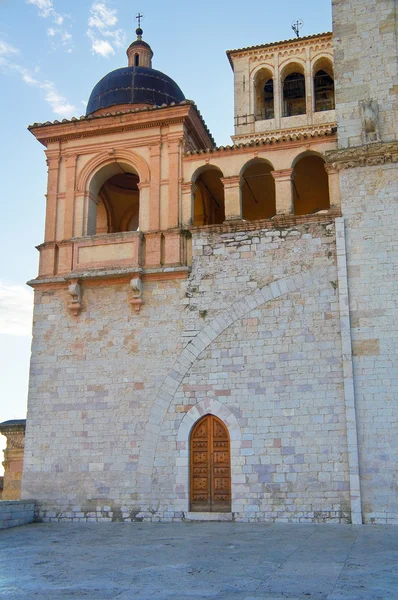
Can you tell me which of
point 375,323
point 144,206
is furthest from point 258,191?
point 375,323

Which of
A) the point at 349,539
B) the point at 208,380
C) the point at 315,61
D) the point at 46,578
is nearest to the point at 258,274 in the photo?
the point at 208,380

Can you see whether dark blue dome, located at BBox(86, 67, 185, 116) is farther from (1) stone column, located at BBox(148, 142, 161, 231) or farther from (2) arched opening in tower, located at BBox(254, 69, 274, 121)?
(2) arched opening in tower, located at BBox(254, 69, 274, 121)

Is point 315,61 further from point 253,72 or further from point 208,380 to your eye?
point 208,380

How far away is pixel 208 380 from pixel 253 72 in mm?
12069

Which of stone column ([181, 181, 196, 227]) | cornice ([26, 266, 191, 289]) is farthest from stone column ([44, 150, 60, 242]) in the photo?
stone column ([181, 181, 196, 227])

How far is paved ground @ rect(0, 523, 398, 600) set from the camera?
6148mm

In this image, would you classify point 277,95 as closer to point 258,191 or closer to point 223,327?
point 258,191

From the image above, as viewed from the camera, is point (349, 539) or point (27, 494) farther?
point (27, 494)

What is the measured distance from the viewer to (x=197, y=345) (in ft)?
43.8

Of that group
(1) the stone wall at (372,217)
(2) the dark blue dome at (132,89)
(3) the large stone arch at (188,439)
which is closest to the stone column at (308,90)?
(2) the dark blue dome at (132,89)

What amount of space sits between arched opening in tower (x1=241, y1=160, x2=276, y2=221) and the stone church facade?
318 millimetres

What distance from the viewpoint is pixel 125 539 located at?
1005 centimetres

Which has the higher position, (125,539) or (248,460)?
(248,460)

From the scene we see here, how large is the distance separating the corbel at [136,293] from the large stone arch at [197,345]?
4.75 feet
